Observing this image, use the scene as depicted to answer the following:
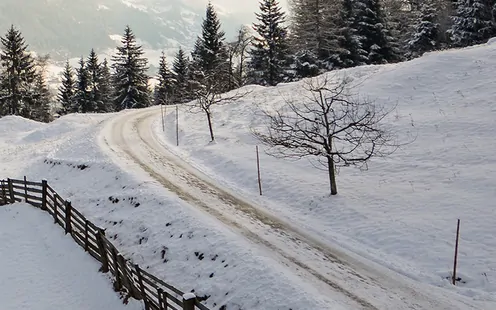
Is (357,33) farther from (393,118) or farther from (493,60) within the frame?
(393,118)

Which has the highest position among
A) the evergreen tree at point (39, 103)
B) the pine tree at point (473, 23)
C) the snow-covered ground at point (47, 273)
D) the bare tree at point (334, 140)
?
the pine tree at point (473, 23)

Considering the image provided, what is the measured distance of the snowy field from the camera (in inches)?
470

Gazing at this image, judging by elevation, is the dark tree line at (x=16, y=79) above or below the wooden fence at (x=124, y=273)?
above

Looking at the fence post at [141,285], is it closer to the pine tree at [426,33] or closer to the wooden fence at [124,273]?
the wooden fence at [124,273]

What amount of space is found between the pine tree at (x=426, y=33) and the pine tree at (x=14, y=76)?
156 feet

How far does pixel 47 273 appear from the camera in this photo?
1498 cm

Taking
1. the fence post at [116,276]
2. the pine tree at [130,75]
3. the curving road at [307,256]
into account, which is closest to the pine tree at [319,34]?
the pine tree at [130,75]

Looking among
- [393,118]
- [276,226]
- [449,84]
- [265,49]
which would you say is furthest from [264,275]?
[265,49]

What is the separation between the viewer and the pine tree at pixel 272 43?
5378 centimetres

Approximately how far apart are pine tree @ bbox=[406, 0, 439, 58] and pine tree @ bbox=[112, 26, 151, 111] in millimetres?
35104

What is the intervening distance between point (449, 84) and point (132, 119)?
1102 inches

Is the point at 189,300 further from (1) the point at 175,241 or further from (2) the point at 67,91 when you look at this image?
(2) the point at 67,91

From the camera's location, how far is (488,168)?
1659 centimetres

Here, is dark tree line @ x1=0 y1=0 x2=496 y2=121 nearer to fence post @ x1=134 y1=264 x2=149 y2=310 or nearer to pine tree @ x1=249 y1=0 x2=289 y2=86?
pine tree @ x1=249 y1=0 x2=289 y2=86
